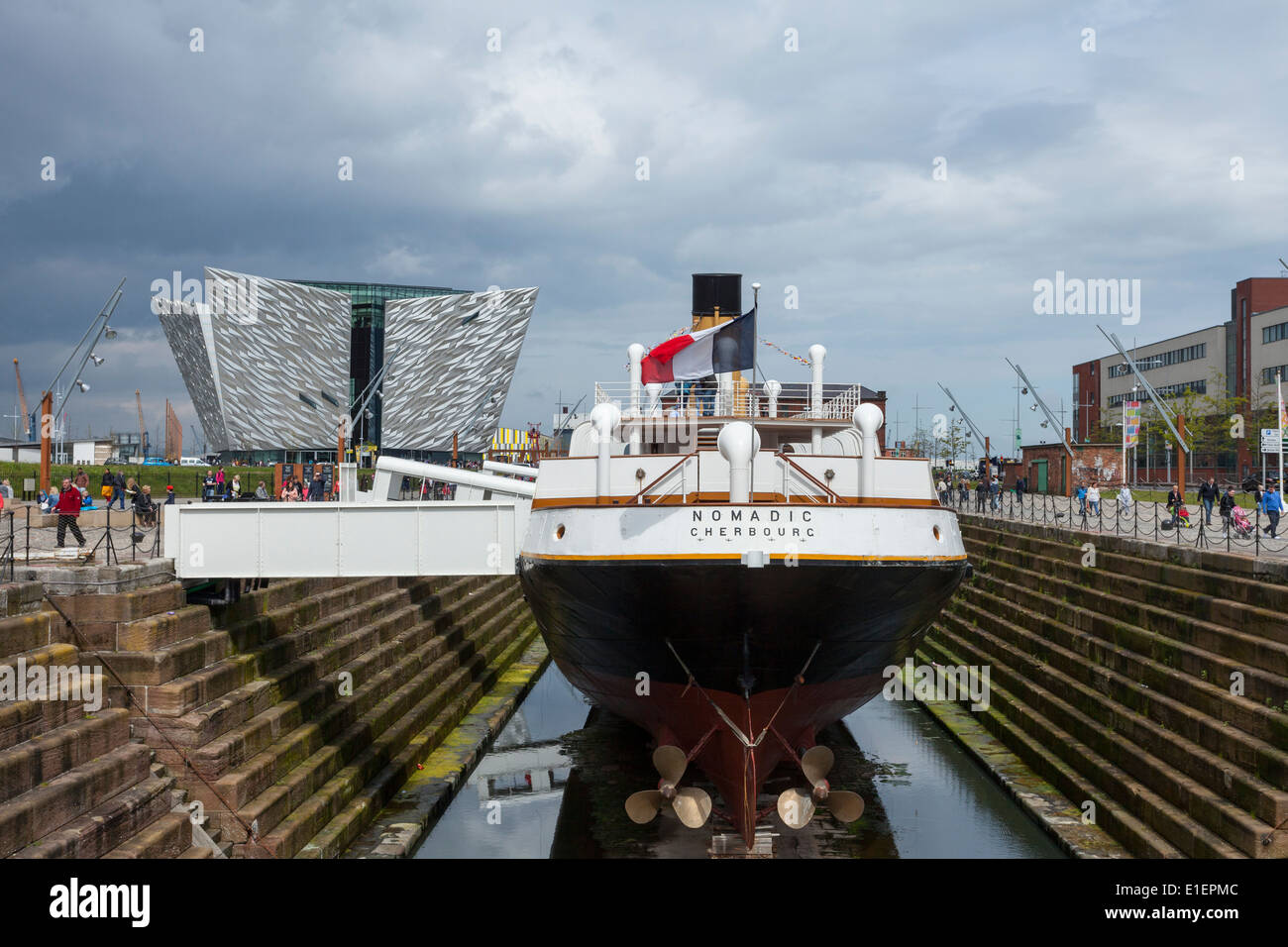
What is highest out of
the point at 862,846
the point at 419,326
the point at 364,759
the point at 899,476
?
the point at 419,326

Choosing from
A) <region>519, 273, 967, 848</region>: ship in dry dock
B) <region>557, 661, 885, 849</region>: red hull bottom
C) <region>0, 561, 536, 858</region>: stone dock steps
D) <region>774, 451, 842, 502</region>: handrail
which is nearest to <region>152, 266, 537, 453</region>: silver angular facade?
<region>0, 561, 536, 858</region>: stone dock steps

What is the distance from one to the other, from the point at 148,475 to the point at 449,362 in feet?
151

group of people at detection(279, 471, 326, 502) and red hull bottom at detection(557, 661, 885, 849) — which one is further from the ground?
group of people at detection(279, 471, 326, 502)

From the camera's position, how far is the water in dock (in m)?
15.6

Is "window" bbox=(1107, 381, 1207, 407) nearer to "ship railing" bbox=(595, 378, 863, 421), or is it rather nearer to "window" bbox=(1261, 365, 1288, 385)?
"window" bbox=(1261, 365, 1288, 385)

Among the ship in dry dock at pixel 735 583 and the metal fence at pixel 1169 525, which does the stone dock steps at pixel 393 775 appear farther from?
the metal fence at pixel 1169 525

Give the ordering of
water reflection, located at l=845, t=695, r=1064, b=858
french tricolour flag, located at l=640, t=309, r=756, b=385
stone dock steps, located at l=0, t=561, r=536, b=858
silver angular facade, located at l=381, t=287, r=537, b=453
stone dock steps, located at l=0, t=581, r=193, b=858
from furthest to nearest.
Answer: silver angular facade, located at l=381, t=287, r=537, b=453 < water reflection, located at l=845, t=695, r=1064, b=858 < french tricolour flag, located at l=640, t=309, r=756, b=385 < stone dock steps, located at l=0, t=561, r=536, b=858 < stone dock steps, located at l=0, t=581, r=193, b=858

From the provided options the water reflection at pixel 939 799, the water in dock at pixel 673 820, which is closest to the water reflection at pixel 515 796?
the water in dock at pixel 673 820

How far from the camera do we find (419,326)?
99125 millimetres

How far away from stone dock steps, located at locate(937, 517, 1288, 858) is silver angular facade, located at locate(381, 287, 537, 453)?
8128cm
